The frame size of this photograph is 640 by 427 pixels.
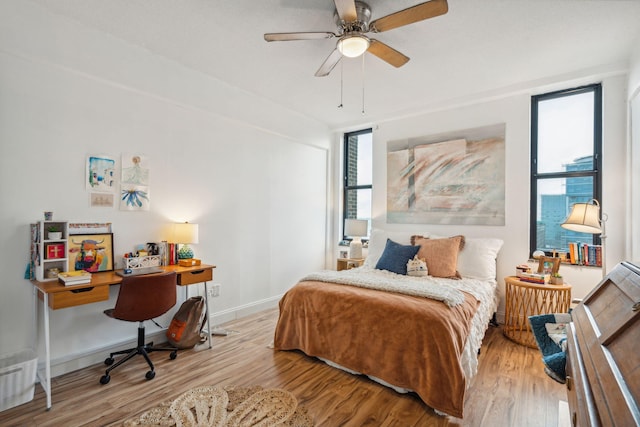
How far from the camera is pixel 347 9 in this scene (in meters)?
1.92

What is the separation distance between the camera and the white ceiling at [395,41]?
2.22 m

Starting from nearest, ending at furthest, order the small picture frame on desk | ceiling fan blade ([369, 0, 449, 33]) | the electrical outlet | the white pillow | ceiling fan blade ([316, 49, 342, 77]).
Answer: ceiling fan blade ([369, 0, 449, 33]) → the small picture frame on desk → ceiling fan blade ([316, 49, 342, 77]) → the white pillow → the electrical outlet

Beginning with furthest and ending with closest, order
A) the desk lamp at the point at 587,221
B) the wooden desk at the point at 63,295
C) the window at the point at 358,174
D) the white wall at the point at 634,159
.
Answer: the window at the point at 358,174 < the desk lamp at the point at 587,221 < the white wall at the point at 634,159 < the wooden desk at the point at 63,295

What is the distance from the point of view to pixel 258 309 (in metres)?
3.95

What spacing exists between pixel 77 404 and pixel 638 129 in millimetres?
4652

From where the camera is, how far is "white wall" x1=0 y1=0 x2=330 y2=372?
221 cm

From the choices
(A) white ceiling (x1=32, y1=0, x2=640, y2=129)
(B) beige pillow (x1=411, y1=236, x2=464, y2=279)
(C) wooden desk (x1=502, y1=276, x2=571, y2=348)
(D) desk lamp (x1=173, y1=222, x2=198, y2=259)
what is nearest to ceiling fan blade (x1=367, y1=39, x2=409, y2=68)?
(A) white ceiling (x1=32, y1=0, x2=640, y2=129)

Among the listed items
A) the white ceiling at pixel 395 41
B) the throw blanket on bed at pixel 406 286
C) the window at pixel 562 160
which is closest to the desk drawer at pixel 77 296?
the throw blanket on bed at pixel 406 286

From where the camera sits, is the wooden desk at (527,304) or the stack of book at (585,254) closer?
the wooden desk at (527,304)

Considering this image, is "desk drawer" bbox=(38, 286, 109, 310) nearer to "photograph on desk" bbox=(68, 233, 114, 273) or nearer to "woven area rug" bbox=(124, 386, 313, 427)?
"photograph on desk" bbox=(68, 233, 114, 273)

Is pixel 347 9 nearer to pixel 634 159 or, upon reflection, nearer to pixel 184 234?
pixel 184 234

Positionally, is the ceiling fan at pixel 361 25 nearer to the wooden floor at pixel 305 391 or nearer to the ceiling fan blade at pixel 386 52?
the ceiling fan blade at pixel 386 52

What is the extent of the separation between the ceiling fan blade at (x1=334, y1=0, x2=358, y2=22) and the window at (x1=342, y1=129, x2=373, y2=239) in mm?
2903

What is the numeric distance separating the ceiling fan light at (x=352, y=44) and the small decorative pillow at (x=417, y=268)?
2.09 metres
